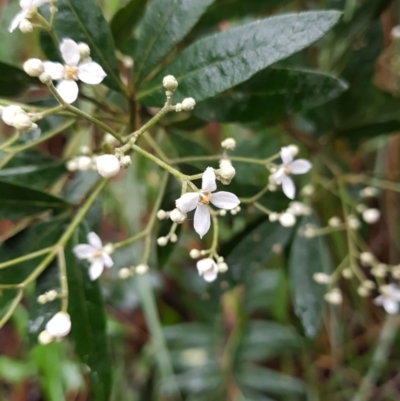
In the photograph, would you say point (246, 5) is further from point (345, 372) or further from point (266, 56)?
point (345, 372)

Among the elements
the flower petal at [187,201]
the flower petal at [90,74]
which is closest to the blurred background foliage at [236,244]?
the flower petal at [90,74]

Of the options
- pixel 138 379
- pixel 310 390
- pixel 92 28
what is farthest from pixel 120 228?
pixel 92 28

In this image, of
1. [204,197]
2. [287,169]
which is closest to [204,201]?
[204,197]

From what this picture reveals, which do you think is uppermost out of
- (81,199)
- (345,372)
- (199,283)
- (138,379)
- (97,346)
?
(81,199)

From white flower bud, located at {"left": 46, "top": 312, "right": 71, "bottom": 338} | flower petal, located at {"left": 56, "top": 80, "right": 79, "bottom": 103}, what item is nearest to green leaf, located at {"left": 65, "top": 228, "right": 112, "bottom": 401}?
white flower bud, located at {"left": 46, "top": 312, "right": 71, "bottom": 338}

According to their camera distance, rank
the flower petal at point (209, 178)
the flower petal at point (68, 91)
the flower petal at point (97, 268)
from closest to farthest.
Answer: the flower petal at point (209, 178) → the flower petal at point (68, 91) → the flower petal at point (97, 268)

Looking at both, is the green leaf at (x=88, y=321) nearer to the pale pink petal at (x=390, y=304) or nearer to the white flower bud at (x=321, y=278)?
the white flower bud at (x=321, y=278)
